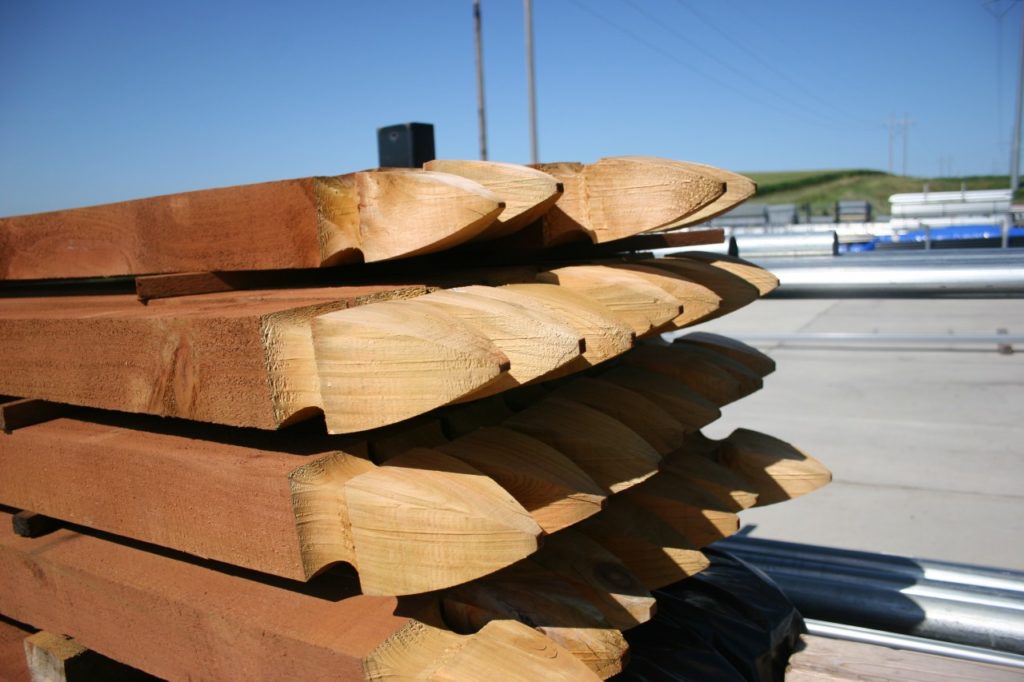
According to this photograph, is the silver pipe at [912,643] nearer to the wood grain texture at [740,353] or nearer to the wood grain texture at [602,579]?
the wood grain texture at [740,353]

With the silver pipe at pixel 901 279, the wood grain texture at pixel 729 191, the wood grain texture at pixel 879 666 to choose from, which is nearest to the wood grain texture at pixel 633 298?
the wood grain texture at pixel 729 191

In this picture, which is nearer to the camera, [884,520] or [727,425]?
[884,520]

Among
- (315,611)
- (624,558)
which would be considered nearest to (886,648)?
(624,558)

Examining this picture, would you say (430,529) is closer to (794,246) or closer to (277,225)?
(277,225)

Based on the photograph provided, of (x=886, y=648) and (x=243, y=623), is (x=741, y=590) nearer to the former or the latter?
(x=886, y=648)

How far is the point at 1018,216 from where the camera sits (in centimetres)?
2269

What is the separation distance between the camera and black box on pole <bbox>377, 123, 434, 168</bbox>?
8.34 ft

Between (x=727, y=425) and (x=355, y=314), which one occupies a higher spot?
(x=355, y=314)

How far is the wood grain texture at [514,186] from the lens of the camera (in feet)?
3.94

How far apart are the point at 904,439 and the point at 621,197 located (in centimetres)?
418

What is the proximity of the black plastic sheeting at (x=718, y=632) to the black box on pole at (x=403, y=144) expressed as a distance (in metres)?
1.55

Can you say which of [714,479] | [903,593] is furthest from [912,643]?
[714,479]

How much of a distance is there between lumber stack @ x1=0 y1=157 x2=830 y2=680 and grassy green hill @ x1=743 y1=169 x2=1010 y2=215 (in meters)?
43.7

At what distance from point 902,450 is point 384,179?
4322 millimetres
